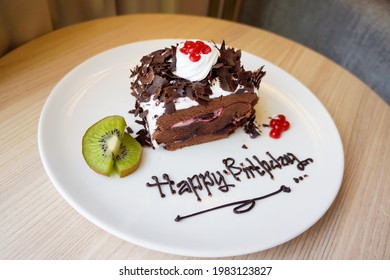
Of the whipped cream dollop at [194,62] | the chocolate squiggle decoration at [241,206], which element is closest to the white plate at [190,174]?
the chocolate squiggle decoration at [241,206]

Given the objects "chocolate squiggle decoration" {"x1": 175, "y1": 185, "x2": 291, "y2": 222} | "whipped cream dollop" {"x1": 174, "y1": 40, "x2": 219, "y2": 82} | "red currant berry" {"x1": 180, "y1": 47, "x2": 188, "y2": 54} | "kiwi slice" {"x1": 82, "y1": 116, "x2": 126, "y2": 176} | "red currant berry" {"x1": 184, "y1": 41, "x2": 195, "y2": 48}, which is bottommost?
"chocolate squiggle decoration" {"x1": 175, "y1": 185, "x2": 291, "y2": 222}

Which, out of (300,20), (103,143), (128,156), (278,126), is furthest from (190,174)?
(300,20)

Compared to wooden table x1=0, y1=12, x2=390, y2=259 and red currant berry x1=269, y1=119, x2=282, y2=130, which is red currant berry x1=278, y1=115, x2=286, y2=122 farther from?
wooden table x1=0, y1=12, x2=390, y2=259

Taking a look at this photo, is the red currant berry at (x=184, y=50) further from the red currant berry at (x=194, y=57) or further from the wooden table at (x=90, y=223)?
the wooden table at (x=90, y=223)

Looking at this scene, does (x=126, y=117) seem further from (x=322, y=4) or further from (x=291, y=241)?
(x=322, y=4)

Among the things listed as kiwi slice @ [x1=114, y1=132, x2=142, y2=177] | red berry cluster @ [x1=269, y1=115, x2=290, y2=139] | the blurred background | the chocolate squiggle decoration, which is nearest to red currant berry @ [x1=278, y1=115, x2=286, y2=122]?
red berry cluster @ [x1=269, y1=115, x2=290, y2=139]

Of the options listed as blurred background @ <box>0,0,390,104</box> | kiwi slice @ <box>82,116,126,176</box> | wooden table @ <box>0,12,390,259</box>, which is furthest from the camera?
blurred background @ <box>0,0,390,104</box>

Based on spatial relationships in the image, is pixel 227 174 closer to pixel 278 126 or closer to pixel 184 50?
pixel 278 126
